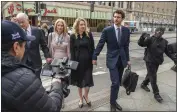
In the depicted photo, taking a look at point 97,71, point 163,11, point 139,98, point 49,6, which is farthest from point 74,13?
point 139,98

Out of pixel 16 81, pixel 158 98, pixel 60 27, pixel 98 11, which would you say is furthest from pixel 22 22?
pixel 98 11

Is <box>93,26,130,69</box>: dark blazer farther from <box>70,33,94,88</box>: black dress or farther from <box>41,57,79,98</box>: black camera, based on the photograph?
<box>41,57,79,98</box>: black camera

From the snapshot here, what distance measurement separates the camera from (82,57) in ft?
15.5

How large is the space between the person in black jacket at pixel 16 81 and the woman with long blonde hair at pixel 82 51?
2823mm

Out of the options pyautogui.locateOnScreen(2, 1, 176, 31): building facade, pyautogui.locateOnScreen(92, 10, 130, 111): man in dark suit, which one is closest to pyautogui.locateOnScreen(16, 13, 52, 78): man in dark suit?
pyautogui.locateOnScreen(92, 10, 130, 111): man in dark suit

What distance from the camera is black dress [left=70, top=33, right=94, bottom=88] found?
185 inches

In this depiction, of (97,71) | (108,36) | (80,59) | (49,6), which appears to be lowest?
(97,71)

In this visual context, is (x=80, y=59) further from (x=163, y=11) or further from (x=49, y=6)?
(x=163, y=11)

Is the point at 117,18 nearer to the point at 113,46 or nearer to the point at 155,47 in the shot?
the point at 113,46

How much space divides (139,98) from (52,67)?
3.33 m

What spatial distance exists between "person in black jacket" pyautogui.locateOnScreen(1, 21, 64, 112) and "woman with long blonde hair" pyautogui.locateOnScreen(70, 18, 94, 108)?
2.82 metres

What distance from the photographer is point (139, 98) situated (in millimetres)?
5473

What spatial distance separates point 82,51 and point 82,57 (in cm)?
11

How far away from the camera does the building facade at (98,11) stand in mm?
41062
